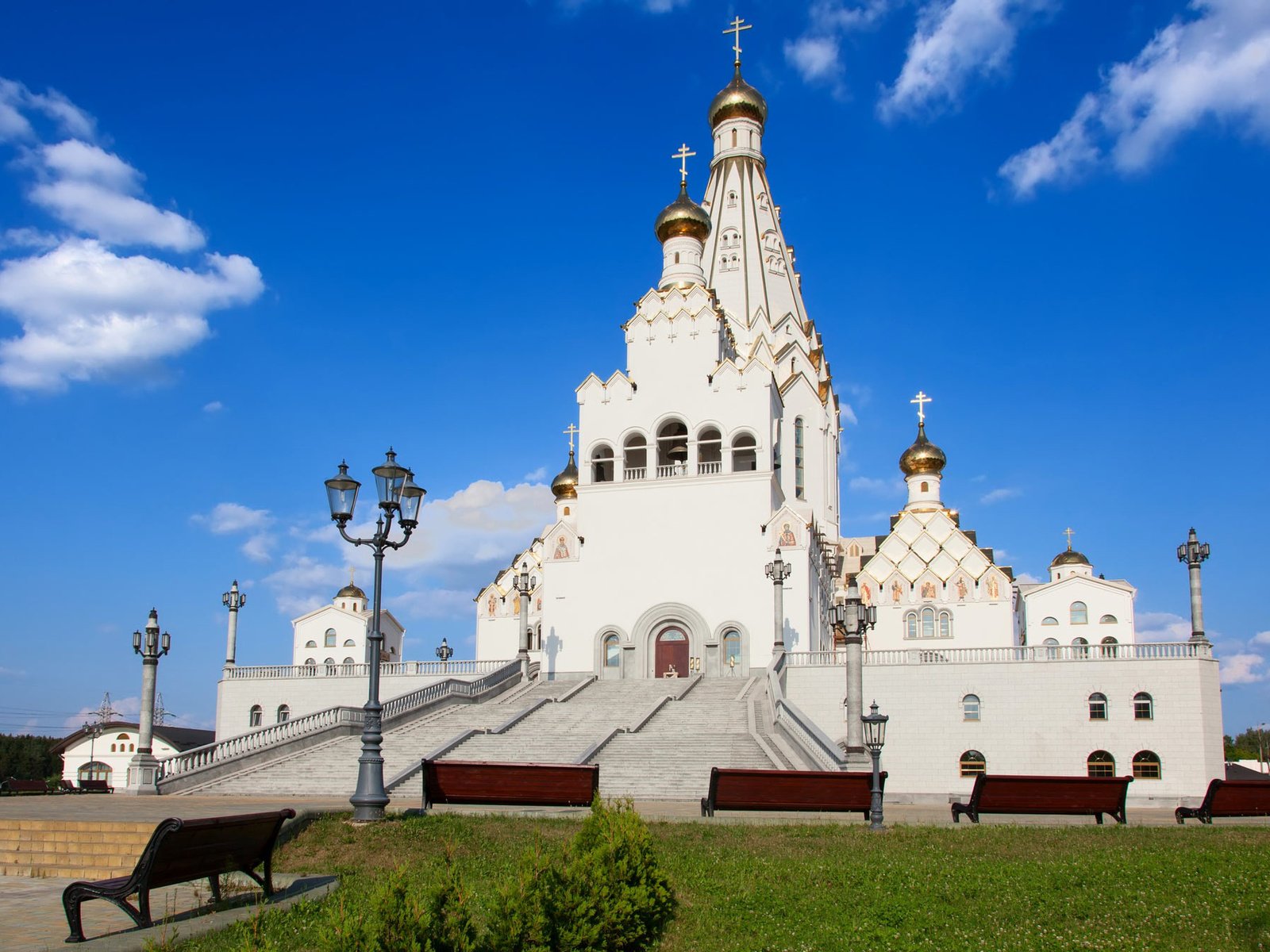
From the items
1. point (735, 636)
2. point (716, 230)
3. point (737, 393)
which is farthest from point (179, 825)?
point (716, 230)

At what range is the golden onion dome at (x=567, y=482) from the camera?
5381 centimetres

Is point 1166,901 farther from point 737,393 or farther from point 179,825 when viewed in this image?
point 737,393

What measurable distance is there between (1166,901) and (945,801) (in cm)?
1978

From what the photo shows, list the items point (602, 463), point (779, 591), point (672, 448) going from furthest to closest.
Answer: point (672, 448) → point (602, 463) → point (779, 591)

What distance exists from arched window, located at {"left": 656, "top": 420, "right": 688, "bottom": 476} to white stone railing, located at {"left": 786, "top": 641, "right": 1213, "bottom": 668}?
28.0ft

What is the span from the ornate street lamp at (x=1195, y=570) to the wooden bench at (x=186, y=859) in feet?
83.8

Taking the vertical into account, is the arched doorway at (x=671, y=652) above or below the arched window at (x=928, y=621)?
below

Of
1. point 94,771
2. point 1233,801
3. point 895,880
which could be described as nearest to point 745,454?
point 1233,801

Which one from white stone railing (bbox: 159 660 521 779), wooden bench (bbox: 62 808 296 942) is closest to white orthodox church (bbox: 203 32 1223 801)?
white stone railing (bbox: 159 660 521 779)

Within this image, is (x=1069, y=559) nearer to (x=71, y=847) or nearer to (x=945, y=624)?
(x=945, y=624)

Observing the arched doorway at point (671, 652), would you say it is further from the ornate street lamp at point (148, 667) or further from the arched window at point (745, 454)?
the ornate street lamp at point (148, 667)

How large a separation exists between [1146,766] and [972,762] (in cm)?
442

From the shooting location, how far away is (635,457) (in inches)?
1563

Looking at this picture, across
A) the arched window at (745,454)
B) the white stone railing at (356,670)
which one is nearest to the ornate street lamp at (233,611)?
the white stone railing at (356,670)
